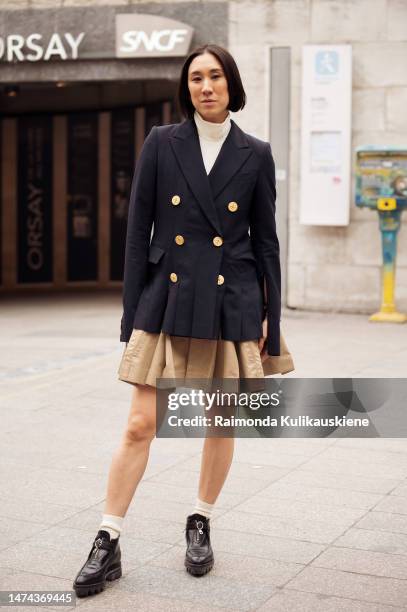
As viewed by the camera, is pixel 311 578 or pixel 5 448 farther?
pixel 5 448

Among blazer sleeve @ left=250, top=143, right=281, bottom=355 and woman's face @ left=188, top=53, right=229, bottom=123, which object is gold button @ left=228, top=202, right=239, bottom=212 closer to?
blazer sleeve @ left=250, top=143, right=281, bottom=355

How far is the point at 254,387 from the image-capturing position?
155 inches

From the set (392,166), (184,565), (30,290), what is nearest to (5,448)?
(184,565)

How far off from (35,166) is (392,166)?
8.06 meters

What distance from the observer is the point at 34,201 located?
60.3ft

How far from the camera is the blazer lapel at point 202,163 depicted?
12.7ft

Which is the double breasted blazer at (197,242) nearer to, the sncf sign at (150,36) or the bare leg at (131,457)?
the bare leg at (131,457)

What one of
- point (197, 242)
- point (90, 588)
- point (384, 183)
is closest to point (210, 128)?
point (197, 242)

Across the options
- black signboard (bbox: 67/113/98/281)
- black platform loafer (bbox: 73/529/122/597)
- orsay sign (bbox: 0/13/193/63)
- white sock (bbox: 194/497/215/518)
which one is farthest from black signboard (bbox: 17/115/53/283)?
black platform loafer (bbox: 73/529/122/597)

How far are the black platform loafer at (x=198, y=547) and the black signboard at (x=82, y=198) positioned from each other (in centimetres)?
1438

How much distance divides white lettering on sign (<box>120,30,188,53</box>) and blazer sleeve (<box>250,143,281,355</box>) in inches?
370

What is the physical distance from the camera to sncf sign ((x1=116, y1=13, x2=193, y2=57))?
1305 centimetres

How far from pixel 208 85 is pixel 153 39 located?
31.3 ft

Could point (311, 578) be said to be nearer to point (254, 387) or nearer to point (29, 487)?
point (254, 387)
